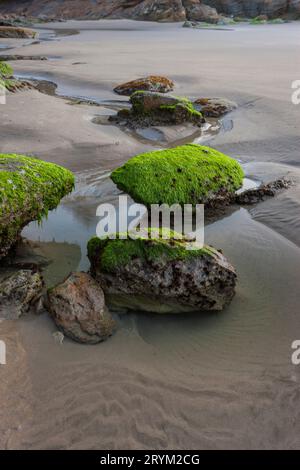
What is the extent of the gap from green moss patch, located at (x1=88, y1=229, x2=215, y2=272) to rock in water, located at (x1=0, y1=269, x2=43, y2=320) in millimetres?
629

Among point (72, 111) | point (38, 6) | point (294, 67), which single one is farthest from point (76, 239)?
point (38, 6)

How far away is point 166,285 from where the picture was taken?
3994mm

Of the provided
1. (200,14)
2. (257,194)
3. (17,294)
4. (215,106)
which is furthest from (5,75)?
(200,14)

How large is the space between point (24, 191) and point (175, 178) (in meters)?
2.05

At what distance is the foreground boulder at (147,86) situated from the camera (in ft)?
39.3

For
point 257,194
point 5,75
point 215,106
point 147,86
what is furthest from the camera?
point 5,75

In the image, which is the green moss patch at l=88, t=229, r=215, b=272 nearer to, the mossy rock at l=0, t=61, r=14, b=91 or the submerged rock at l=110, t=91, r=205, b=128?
the submerged rock at l=110, t=91, r=205, b=128

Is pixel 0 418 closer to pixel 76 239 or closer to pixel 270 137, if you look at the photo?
pixel 76 239

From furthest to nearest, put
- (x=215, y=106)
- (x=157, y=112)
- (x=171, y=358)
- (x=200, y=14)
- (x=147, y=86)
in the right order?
(x=200, y=14) → (x=147, y=86) → (x=215, y=106) → (x=157, y=112) → (x=171, y=358)

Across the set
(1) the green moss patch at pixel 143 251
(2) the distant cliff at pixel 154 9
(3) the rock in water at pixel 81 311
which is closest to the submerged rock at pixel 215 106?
(1) the green moss patch at pixel 143 251

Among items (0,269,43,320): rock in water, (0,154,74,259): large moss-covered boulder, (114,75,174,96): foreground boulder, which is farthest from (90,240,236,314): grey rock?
(114,75,174,96): foreground boulder

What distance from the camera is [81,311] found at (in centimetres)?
386

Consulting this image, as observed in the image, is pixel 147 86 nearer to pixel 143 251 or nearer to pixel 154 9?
pixel 143 251

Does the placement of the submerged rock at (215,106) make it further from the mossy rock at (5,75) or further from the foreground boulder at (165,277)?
the foreground boulder at (165,277)
